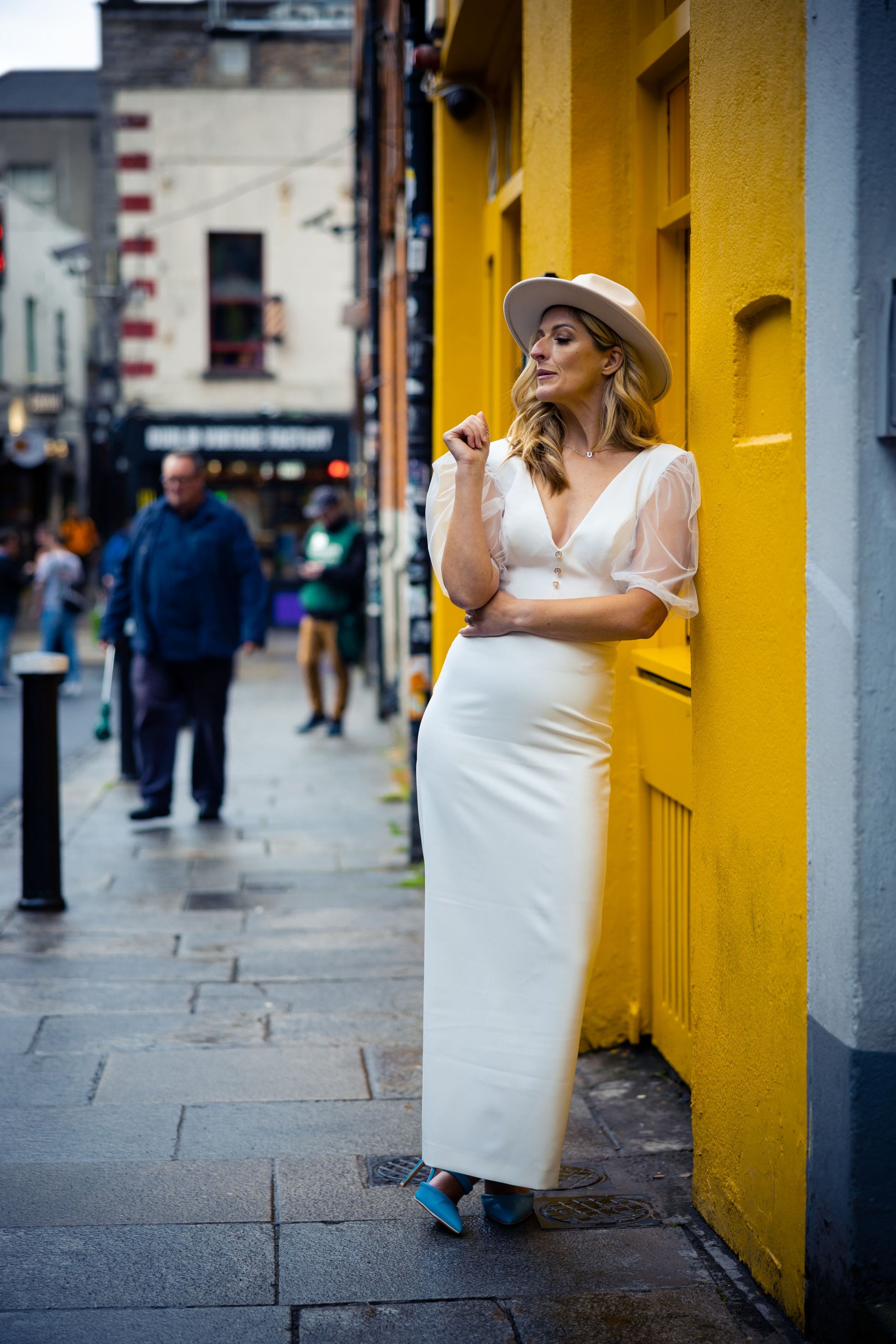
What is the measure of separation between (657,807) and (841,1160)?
1812 mm

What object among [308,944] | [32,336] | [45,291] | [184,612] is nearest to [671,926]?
[308,944]

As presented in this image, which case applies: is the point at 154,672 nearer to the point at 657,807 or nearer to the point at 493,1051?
the point at 657,807

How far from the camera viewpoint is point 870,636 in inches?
96.1

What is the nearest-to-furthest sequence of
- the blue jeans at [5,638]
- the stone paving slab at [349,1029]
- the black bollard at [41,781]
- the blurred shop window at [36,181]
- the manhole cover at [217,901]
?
the stone paving slab at [349,1029] < the black bollard at [41,781] < the manhole cover at [217,901] < the blue jeans at [5,638] < the blurred shop window at [36,181]

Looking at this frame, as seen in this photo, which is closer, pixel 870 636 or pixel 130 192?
pixel 870 636

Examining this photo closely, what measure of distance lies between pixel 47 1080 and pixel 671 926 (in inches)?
74.6

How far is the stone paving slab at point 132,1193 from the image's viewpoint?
3354 millimetres

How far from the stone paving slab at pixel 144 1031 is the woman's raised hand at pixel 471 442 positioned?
235 centimetres

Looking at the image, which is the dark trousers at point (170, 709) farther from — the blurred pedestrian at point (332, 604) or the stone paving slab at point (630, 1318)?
the stone paving slab at point (630, 1318)

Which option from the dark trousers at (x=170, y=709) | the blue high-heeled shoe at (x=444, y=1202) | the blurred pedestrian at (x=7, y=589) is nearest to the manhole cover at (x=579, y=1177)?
the blue high-heeled shoe at (x=444, y=1202)

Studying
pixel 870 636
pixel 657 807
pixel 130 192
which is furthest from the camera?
pixel 130 192

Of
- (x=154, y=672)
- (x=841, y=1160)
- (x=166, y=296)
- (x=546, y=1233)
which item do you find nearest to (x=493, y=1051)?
(x=546, y=1233)

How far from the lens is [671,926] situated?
13.7ft

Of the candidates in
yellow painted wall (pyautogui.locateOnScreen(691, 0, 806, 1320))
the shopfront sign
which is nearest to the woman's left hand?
yellow painted wall (pyautogui.locateOnScreen(691, 0, 806, 1320))
